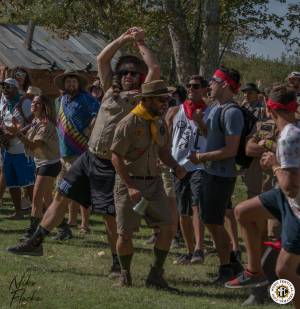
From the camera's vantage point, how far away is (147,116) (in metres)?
7.54

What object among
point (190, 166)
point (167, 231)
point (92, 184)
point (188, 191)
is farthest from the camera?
point (188, 191)

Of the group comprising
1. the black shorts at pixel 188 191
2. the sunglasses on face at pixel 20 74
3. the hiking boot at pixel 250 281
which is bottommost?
the hiking boot at pixel 250 281

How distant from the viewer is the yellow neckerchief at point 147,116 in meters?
7.53

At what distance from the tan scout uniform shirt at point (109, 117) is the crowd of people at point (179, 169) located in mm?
10

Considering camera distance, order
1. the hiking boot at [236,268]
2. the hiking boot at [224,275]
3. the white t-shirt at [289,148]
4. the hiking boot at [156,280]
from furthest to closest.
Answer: the hiking boot at [236,268] → the hiking boot at [224,275] → the hiking boot at [156,280] → the white t-shirt at [289,148]

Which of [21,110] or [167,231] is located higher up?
[21,110]

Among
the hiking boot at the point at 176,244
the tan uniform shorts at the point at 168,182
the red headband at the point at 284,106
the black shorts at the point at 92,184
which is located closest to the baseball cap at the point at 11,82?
the tan uniform shorts at the point at 168,182

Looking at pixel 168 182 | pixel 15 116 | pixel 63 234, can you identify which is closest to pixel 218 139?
pixel 168 182

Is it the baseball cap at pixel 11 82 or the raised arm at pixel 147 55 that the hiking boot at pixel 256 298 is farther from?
the baseball cap at pixel 11 82

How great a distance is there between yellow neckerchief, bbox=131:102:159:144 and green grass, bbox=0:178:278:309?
140 centimetres

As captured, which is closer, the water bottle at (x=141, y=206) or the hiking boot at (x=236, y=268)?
Answer: the water bottle at (x=141, y=206)

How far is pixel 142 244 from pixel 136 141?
303cm

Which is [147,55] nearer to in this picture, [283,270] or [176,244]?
[283,270]

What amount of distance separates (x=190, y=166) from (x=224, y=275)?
161 cm
